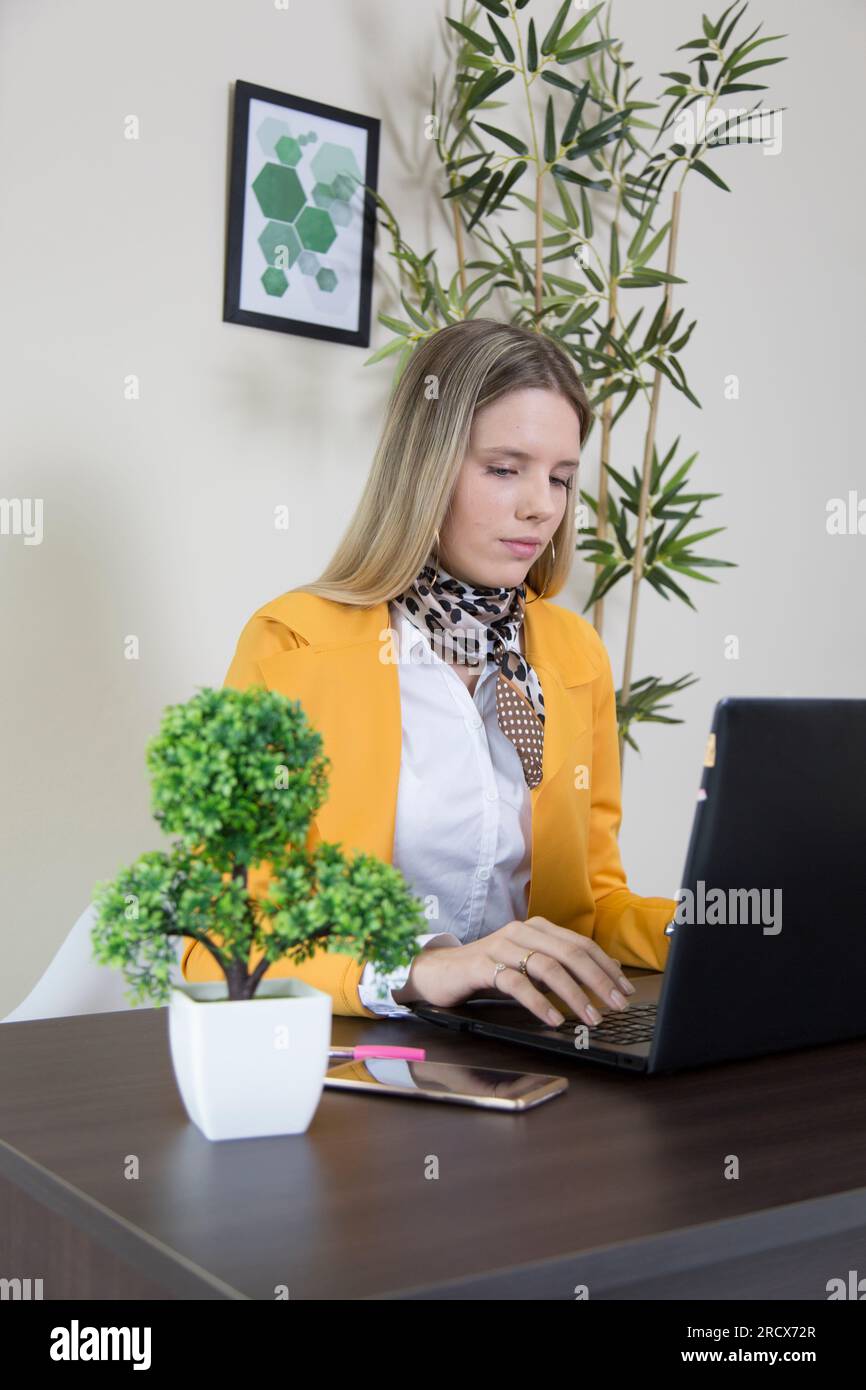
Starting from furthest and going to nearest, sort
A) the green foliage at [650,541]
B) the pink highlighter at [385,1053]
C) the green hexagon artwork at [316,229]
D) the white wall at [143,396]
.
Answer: the green foliage at [650,541] < the green hexagon artwork at [316,229] < the white wall at [143,396] < the pink highlighter at [385,1053]

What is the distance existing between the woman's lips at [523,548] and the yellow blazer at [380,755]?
15 centimetres

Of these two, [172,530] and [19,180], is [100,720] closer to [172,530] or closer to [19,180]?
[172,530]

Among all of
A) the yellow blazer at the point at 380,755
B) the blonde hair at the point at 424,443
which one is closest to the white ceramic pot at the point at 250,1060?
the yellow blazer at the point at 380,755

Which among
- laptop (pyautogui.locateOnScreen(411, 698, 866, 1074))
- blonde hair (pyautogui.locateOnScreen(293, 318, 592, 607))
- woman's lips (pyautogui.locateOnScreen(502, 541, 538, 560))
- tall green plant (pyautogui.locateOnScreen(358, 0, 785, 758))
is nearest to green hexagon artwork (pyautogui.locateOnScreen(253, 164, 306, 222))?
tall green plant (pyautogui.locateOnScreen(358, 0, 785, 758))

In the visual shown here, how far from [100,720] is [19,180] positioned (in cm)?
92

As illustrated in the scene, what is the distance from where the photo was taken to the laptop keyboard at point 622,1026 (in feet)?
3.89

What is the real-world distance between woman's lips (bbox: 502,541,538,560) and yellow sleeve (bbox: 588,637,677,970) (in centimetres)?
25

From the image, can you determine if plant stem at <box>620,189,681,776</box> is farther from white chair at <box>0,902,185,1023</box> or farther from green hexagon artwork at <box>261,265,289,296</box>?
white chair at <box>0,902,185,1023</box>

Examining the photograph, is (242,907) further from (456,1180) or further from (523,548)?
(523,548)

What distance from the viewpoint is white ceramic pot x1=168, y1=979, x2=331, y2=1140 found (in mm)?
912

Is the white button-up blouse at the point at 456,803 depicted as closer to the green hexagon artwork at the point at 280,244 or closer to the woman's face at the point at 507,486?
the woman's face at the point at 507,486

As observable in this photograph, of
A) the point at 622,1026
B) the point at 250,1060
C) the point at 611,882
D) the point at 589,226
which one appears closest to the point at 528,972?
the point at 622,1026

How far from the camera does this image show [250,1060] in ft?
3.01

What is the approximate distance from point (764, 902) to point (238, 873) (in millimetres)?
413
